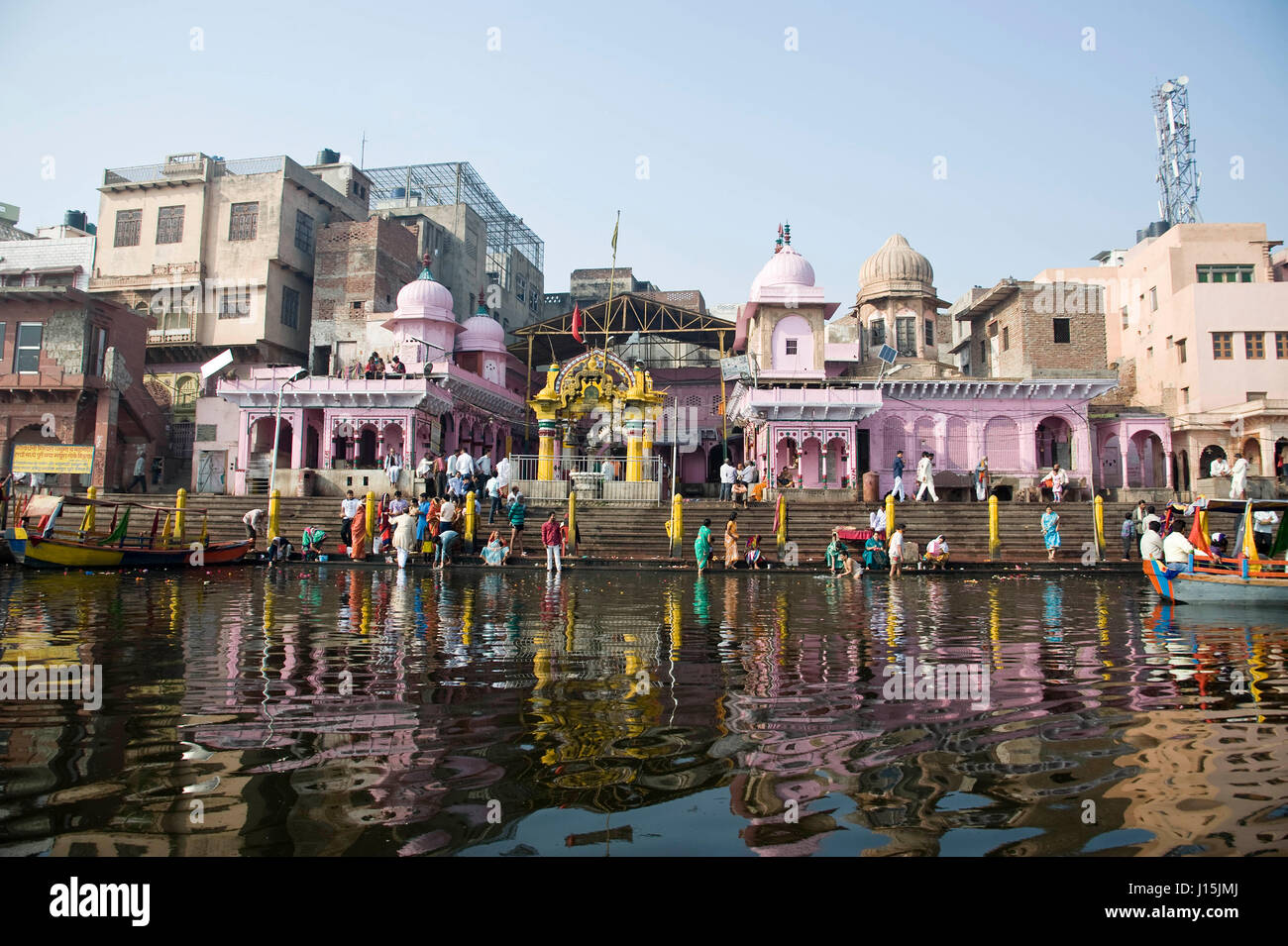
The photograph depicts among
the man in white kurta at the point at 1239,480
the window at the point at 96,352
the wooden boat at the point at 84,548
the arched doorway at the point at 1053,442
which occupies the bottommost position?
the wooden boat at the point at 84,548

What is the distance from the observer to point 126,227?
1478 inches

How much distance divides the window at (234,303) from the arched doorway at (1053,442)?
108ft

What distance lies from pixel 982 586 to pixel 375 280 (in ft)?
96.5

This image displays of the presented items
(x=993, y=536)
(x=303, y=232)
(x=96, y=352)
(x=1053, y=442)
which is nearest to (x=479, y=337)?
(x=303, y=232)

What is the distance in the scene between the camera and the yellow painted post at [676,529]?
21.4 meters

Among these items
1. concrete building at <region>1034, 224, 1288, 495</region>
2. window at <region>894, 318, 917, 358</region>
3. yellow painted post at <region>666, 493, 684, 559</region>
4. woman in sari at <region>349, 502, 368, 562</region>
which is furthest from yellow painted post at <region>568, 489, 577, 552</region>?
window at <region>894, 318, 917, 358</region>

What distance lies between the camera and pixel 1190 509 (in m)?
14.3

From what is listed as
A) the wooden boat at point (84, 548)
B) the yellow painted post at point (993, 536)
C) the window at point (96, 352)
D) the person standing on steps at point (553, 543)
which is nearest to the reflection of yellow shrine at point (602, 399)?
the person standing on steps at point (553, 543)

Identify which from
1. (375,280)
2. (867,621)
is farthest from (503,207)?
(867,621)

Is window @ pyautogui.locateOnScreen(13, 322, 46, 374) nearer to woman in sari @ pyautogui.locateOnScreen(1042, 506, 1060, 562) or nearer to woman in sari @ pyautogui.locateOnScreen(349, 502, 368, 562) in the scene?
woman in sari @ pyautogui.locateOnScreen(349, 502, 368, 562)

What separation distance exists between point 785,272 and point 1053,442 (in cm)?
1232

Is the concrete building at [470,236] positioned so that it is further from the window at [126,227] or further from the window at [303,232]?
the window at [126,227]

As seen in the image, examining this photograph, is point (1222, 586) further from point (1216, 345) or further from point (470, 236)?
point (470, 236)

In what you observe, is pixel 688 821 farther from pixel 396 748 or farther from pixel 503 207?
pixel 503 207
